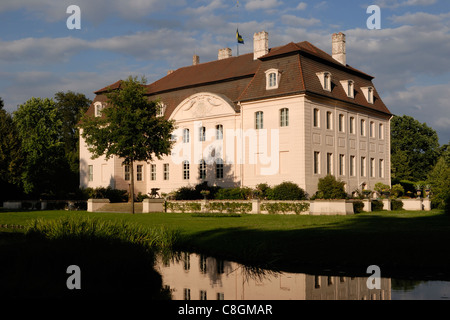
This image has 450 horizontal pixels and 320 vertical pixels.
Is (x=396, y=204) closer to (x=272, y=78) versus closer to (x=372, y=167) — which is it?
(x=372, y=167)

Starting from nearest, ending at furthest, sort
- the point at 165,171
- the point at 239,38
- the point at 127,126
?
the point at 127,126
the point at 165,171
the point at 239,38

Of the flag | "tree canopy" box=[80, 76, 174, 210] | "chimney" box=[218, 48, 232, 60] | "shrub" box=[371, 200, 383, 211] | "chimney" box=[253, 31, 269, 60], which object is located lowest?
"shrub" box=[371, 200, 383, 211]

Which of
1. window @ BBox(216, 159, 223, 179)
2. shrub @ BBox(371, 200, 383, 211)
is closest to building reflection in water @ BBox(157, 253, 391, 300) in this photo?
shrub @ BBox(371, 200, 383, 211)

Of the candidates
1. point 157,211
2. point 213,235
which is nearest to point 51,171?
point 157,211

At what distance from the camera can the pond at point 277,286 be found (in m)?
9.73

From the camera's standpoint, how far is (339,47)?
1768 inches

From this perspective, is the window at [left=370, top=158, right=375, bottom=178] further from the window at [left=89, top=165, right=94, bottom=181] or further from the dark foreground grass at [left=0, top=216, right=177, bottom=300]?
the dark foreground grass at [left=0, top=216, right=177, bottom=300]

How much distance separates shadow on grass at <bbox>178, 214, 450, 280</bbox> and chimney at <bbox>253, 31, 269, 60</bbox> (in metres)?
28.2

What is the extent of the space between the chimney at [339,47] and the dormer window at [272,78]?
948cm

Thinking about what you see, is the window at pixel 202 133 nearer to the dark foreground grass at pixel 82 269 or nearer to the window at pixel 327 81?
the window at pixel 327 81

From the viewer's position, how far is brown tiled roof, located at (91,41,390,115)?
122ft

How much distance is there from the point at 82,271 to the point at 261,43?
3523cm

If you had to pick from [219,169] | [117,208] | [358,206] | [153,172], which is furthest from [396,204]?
[153,172]
